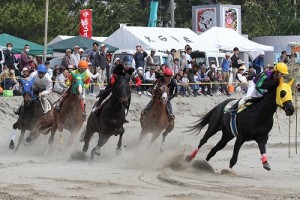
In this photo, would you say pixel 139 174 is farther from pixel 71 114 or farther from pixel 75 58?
pixel 75 58

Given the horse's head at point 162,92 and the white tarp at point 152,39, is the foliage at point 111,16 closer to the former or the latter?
the white tarp at point 152,39

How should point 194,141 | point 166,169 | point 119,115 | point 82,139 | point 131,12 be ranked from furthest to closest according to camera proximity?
point 131,12
point 194,141
point 82,139
point 119,115
point 166,169

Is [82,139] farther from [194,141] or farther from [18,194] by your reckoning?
[18,194]

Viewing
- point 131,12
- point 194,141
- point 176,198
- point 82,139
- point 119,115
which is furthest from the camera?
point 131,12

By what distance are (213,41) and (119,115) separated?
2368 cm

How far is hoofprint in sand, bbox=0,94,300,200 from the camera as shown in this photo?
13.6 meters

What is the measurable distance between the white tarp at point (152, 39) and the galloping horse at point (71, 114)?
17.2 m

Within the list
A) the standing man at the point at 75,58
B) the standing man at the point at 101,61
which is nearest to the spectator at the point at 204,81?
the standing man at the point at 101,61

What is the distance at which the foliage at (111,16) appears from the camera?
5209 centimetres

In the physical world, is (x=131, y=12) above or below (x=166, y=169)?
above

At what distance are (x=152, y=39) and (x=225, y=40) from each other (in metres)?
4.95

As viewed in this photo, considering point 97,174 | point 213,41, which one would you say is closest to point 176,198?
point 97,174

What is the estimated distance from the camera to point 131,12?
6962 cm

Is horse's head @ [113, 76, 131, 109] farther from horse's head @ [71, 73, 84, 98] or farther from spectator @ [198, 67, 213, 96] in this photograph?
spectator @ [198, 67, 213, 96]
